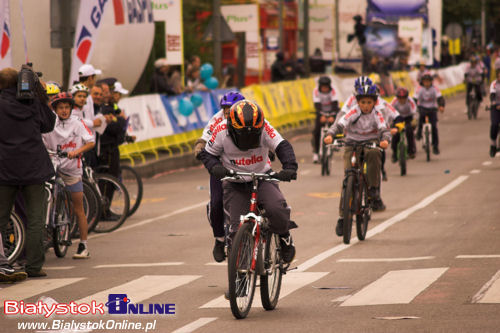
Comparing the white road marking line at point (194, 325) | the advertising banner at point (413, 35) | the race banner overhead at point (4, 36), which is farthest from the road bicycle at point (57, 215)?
the advertising banner at point (413, 35)

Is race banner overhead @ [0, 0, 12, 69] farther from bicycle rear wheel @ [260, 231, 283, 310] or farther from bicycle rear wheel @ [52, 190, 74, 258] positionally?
bicycle rear wheel @ [260, 231, 283, 310]

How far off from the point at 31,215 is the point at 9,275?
72 cm

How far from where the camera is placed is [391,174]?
23.0 metres

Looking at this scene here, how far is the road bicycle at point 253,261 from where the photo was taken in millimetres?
9062

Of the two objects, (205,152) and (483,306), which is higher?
(205,152)

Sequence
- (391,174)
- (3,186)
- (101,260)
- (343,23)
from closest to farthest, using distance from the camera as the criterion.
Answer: (3,186)
(101,260)
(391,174)
(343,23)

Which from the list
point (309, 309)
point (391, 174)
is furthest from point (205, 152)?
point (391, 174)

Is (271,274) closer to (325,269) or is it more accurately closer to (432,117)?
(325,269)

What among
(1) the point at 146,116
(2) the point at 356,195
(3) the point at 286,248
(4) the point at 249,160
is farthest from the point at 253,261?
(1) the point at 146,116

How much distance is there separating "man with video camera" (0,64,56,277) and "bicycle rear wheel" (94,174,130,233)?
136 inches

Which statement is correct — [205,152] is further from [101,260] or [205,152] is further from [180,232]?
[180,232]

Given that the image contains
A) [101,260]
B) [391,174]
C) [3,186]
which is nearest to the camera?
[3,186]

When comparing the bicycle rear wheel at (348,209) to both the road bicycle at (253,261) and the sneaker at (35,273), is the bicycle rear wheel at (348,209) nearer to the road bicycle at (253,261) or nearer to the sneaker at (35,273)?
the sneaker at (35,273)

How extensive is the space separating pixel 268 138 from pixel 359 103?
590 centimetres
